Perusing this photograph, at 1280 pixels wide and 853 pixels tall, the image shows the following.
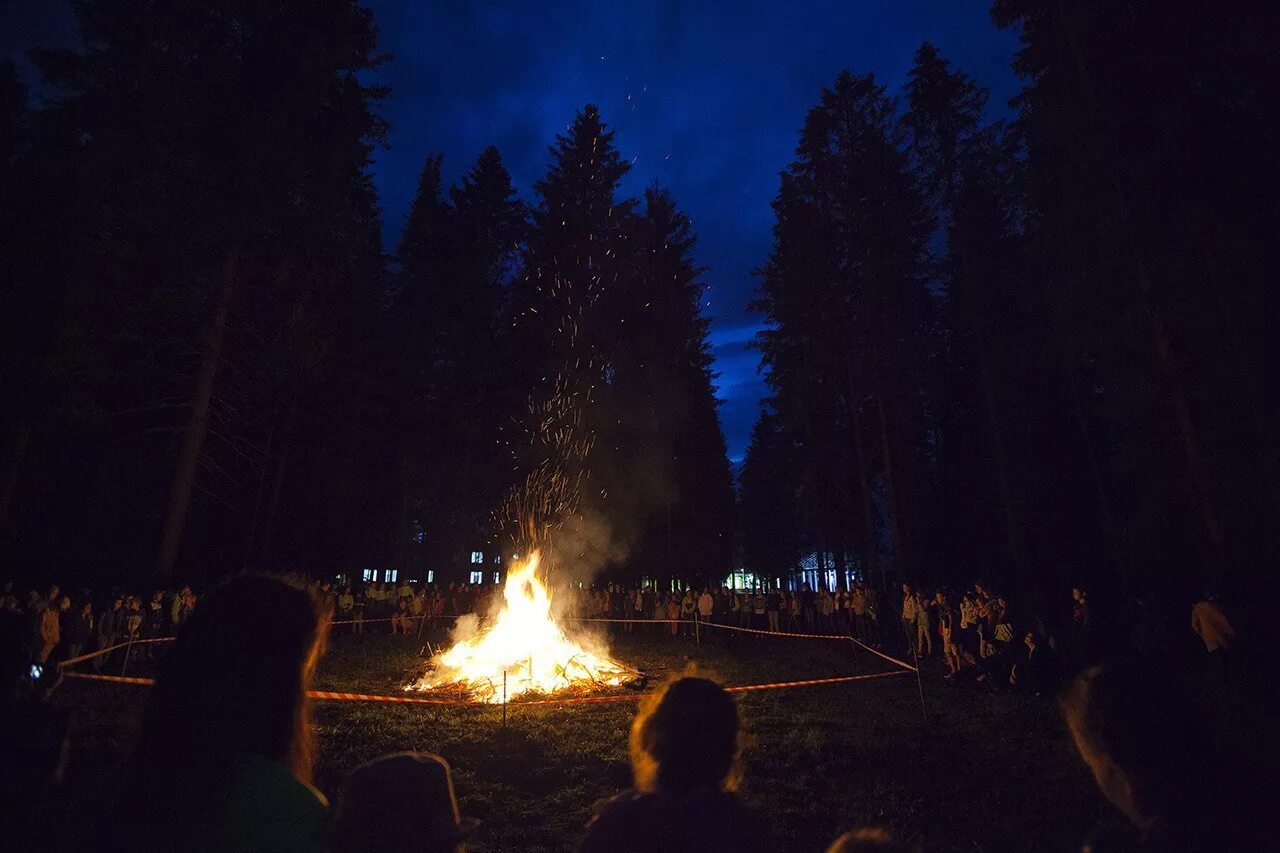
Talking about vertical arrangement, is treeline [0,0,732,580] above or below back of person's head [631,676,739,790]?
above

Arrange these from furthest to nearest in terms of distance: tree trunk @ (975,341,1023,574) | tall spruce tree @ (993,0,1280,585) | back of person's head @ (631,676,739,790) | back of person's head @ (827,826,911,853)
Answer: tree trunk @ (975,341,1023,574), tall spruce tree @ (993,0,1280,585), back of person's head @ (631,676,739,790), back of person's head @ (827,826,911,853)

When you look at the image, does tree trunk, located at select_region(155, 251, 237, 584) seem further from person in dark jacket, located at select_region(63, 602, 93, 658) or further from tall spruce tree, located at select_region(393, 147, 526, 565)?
tall spruce tree, located at select_region(393, 147, 526, 565)

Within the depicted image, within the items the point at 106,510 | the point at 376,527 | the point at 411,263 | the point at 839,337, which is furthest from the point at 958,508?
the point at 106,510

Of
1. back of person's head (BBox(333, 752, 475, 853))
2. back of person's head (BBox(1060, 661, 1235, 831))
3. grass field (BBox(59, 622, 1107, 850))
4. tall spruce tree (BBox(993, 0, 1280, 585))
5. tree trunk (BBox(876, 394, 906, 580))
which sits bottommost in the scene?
grass field (BBox(59, 622, 1107, 850))

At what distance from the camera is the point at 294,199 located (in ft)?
66.2

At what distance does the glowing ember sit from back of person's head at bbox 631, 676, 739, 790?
1131 cm

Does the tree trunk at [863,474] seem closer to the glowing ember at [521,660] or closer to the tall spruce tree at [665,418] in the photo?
the tall spruce tree at [665,418]

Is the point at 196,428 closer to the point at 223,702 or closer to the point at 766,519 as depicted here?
the point at 223,702

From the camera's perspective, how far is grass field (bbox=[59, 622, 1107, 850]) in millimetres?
6535

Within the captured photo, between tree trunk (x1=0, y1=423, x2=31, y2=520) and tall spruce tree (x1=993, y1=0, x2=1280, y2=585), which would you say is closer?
tall spruce tree (x1=993, y1=0, x2=1280, y2=585)

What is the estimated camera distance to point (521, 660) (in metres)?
14.4

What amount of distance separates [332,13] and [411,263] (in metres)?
19.7

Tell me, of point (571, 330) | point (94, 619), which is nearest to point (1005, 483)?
point (571, 330)

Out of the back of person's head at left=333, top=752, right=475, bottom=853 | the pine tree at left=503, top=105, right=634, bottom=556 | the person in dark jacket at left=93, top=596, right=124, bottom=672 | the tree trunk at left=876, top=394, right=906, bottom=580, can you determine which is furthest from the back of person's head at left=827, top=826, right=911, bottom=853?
the pine tree at left=503, top=105, right=634, bottom=556
